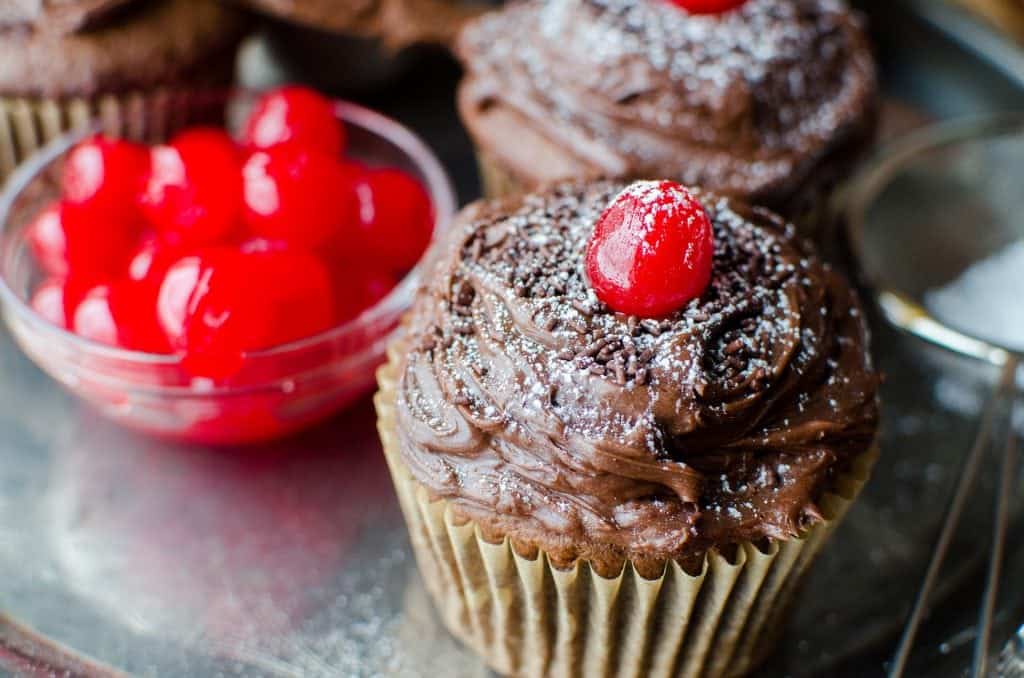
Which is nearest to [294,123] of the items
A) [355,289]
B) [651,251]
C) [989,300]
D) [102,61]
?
[355,289]

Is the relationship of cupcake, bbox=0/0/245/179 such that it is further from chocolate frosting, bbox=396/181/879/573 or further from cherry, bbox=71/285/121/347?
chocolate frosting, bbox=396/181/879/573

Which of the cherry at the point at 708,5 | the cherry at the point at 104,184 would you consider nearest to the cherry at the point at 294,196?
the cherry at the point at 104,184

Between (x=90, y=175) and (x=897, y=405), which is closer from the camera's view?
(x=90, y=175)

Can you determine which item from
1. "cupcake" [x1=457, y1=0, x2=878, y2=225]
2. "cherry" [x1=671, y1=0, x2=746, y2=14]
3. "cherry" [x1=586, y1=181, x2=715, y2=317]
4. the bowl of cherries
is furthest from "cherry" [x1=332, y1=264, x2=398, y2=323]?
"cherry" [x1=671, y1=0, x2=746, y2=14]

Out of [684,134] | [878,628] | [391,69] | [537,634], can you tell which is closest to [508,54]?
[684,134]

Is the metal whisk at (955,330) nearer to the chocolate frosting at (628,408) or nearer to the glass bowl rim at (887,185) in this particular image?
the glass bowl rim at (887,185)

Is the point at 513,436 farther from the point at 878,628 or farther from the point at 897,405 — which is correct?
the point at 897,405
